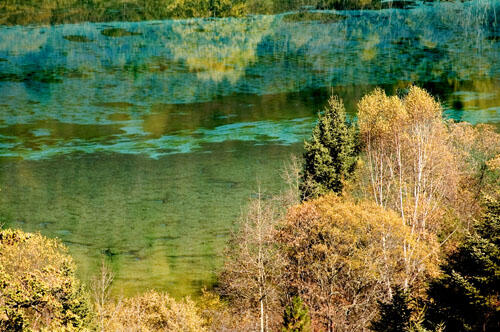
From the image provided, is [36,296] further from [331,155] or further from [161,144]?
[161,144]

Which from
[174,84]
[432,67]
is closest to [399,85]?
[432,67]

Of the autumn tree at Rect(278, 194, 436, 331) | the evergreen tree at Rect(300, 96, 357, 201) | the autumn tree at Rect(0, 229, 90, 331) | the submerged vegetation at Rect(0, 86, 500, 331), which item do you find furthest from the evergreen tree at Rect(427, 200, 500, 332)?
the evergreen tree at Rect(300, 96, 357, 201)

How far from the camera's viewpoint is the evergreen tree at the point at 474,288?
24188 millimetres

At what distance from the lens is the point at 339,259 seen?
44.2 m

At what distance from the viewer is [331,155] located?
6375cm

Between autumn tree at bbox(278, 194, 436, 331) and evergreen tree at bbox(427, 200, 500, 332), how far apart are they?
15.5 m

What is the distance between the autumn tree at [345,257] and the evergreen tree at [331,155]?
49.8 feet

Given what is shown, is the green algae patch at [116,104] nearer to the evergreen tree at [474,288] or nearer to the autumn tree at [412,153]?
the autumn tree at [412,153]

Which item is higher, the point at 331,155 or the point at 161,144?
the point at 331,155

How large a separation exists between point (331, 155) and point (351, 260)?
22.1m

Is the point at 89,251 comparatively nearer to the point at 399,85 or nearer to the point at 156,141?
the point at 156,141

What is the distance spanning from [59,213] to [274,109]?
260 ft

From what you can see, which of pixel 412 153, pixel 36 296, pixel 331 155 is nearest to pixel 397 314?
pixel 36 296

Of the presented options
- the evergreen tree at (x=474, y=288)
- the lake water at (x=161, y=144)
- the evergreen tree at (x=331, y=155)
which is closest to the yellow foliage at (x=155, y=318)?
the evergreen tree at (x=474, y=288)
